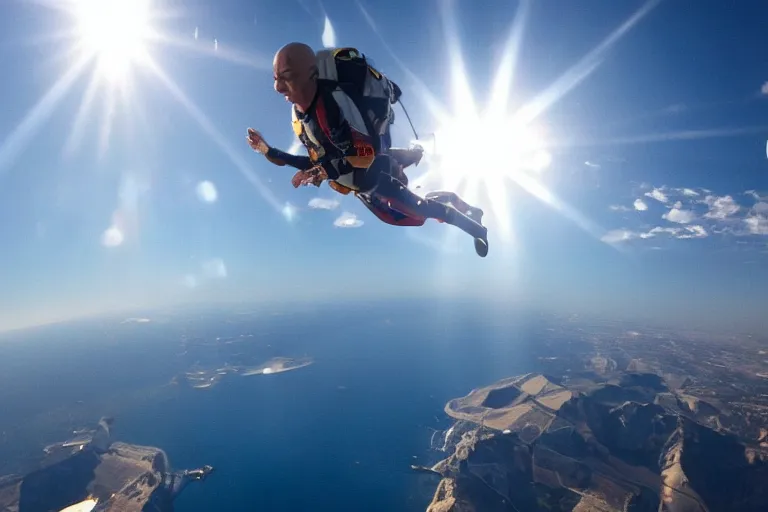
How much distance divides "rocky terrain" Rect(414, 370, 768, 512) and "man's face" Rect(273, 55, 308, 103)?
5807 centimetres

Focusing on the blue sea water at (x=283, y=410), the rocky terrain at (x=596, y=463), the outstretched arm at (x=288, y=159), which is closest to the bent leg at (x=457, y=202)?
the outstretched arm at (x=288, y=159)

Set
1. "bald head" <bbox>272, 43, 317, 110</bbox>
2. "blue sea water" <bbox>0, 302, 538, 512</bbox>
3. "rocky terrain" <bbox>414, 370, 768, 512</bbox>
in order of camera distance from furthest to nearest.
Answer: "blue sea water" <bbox>0, 302, 538, 512</bbox>, "rocky terrain" <bbox>414, 370, 768, 512</bbox>, "bald head" <bbox>272, 43, 317, 110</bbox>

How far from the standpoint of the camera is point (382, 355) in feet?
463

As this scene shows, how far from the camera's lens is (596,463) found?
5975cm

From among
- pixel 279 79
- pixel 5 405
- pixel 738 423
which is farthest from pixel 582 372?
pixel 5 405

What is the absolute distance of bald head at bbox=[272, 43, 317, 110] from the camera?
11.1 feet

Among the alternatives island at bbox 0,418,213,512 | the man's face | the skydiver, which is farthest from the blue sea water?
the man's face

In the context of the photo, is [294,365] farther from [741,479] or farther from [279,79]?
[279,79]

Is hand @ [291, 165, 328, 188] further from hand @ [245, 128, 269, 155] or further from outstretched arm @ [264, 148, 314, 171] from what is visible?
hand @ [245, 128, 269, 155]

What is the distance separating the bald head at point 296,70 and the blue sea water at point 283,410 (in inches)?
2486

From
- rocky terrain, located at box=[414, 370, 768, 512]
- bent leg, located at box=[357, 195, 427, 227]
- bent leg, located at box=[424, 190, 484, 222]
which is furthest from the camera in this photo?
rocky terrain, located at box=[414, 370, 768, 512]

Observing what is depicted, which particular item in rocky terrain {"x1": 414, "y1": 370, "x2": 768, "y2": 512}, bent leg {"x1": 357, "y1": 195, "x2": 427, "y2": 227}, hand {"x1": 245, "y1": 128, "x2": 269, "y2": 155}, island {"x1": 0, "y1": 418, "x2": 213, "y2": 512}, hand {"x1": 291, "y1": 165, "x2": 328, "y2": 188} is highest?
hand {"x1": 245, "y1": 128, "x2": 269, "y2": 155}

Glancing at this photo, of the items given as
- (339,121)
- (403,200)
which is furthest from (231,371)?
(339,121)

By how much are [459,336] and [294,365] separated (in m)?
91.9
